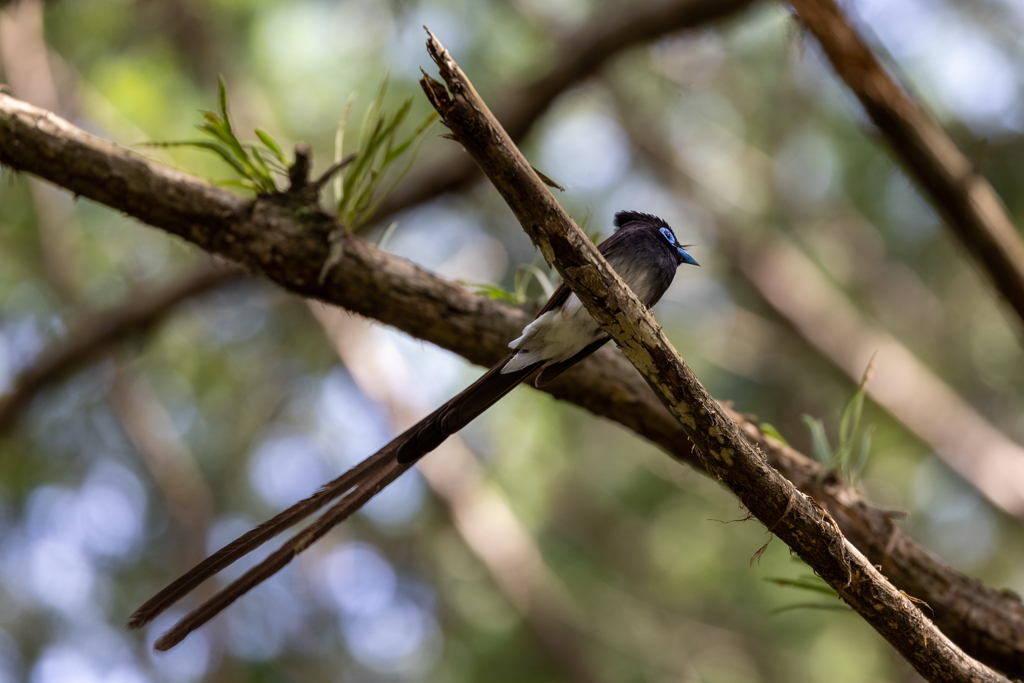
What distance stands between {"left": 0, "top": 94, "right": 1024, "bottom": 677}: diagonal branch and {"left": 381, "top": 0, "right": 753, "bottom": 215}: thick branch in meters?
1.29

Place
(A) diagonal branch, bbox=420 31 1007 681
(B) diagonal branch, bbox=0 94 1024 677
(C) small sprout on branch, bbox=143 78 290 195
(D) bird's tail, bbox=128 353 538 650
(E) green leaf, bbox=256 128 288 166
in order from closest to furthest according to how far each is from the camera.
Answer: (A) diagonal branch, bbox=420 31 1007 681 → (D) bird's tail, bbox=128 353 538 650 → (B) diagonal branch, bbox=0 94 1024 677 → (C) small sprout on branch, bbox=143 78 290 195 → (E) green leaf, bbox=256 128 288 166

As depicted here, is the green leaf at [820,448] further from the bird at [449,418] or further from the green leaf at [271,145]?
the green leaf at [271,145]

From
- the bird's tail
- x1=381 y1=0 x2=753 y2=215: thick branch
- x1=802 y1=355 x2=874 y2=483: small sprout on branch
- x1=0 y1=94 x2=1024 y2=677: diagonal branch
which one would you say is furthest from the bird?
x1=381 y1=0 x2=753 y2=215: thick branch

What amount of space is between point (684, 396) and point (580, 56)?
2371 mm

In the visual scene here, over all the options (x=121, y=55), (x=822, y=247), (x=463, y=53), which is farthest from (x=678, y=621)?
(x=121, y=55)

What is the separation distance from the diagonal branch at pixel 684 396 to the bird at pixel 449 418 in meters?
0.38

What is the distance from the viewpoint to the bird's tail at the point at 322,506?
1594 millimetres

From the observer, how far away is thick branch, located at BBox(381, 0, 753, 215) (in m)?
3.22

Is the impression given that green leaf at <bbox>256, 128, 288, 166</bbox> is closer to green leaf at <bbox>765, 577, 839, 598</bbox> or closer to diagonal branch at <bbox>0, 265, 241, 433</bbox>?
diagonal branch at <bbox>0, 265, 241, 433</bbox>

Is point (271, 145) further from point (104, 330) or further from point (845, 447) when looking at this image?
point (845, 447)

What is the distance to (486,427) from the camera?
657 cm

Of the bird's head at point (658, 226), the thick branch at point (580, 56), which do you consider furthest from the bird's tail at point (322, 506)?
the thick branch at point (580, 56)

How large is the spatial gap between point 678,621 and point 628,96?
4693 mm

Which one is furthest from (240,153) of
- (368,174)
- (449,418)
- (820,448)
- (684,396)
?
(820,448)
